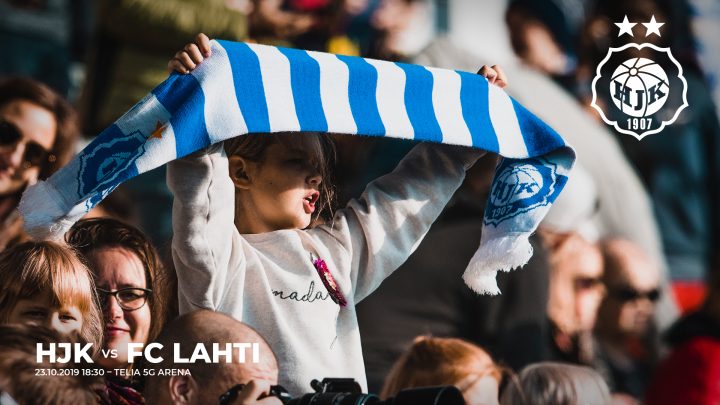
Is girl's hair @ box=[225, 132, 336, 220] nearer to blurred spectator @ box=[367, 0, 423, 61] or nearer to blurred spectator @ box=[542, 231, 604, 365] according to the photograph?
blurred spectator @ box=[542, 231, 604, 365]

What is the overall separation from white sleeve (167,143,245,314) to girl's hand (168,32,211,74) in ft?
0.52

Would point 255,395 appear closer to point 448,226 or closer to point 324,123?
point 324,123

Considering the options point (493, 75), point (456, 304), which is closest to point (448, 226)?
point (456, 304)

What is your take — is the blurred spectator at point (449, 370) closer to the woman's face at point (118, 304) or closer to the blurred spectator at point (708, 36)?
the woman's face at point (118, 304)

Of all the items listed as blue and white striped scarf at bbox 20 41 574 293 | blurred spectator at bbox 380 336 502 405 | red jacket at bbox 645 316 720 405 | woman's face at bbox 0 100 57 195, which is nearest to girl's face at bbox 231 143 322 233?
blue and white striped scarf at bbox 20 41 574 293

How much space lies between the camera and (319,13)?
5.08 meters

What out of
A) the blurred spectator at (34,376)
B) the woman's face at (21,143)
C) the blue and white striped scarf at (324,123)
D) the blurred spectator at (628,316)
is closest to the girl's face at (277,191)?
the blue and white striped scarf at (324,123)

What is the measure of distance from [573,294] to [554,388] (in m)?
1.19

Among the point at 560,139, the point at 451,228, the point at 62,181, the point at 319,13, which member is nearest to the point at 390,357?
the point at 451,228

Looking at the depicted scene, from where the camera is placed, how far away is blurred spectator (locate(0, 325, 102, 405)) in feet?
7.80

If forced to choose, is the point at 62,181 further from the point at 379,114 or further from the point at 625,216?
the point at 625,216

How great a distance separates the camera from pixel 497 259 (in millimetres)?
2762

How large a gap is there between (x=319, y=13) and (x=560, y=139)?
2364 mm

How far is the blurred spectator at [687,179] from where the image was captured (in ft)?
18.9
